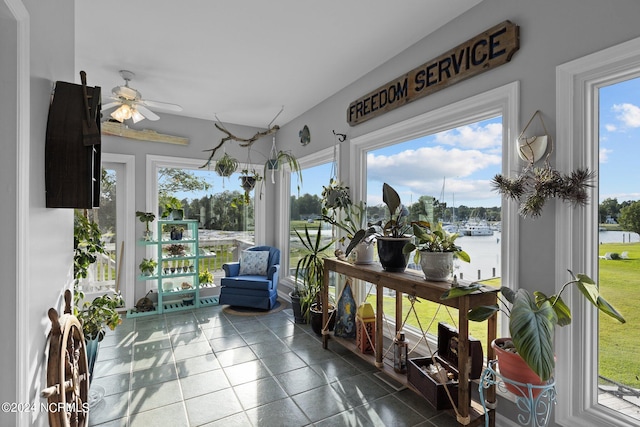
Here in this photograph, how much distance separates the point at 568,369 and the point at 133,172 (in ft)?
15.3

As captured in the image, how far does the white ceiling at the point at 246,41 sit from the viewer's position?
6.88 ft

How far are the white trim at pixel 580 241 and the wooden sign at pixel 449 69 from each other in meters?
0.40

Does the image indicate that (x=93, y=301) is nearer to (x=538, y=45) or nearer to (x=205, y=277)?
(x=205, y=277)

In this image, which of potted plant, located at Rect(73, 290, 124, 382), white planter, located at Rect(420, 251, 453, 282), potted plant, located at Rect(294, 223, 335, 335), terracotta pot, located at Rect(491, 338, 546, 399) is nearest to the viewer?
terracotta pot, located at Rect(491, 338, 546, 399)

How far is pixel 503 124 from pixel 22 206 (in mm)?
2420

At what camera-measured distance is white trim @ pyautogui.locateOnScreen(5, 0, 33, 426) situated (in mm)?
1076

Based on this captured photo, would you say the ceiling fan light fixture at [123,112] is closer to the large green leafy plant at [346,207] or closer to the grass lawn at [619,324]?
the large green leafy plant at [346,207]

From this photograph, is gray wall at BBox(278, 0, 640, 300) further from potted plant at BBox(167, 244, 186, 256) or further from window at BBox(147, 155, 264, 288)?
potted plant at BBox(167, 244, 186, 256)

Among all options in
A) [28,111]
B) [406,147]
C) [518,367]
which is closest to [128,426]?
[28,111]

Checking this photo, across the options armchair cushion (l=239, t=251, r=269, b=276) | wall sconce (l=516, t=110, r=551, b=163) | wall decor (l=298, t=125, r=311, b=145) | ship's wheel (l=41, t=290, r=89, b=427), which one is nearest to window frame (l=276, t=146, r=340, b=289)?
armchair cushion (l=239, t=251, r=269, b=276)

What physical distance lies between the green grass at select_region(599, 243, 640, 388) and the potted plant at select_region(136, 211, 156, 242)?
4387 millimetres

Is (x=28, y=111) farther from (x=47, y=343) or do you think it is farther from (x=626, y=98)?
(x=626, y=98)

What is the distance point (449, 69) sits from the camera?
2180 mm

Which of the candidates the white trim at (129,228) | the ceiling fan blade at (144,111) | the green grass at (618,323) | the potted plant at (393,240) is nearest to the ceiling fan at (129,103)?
the ceiling fan blade at (144,111)
